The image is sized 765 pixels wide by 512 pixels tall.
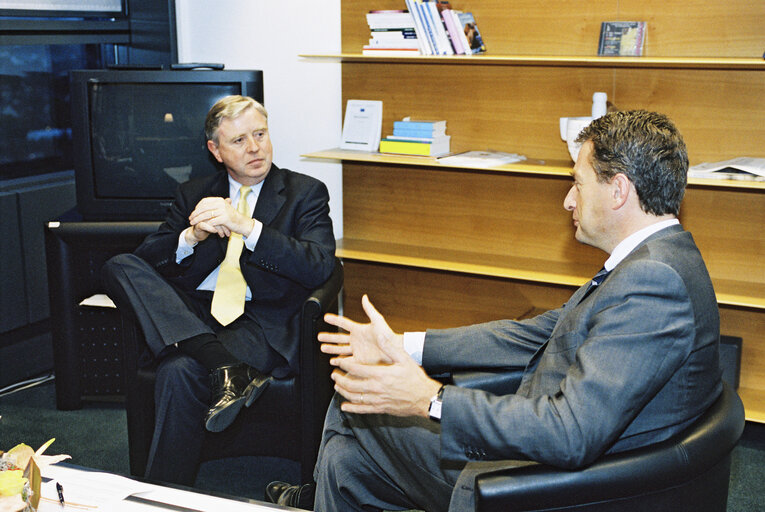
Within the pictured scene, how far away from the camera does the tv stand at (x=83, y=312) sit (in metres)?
3.19

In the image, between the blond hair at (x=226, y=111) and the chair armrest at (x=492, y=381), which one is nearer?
the chair armrest at (x=492, y=381)

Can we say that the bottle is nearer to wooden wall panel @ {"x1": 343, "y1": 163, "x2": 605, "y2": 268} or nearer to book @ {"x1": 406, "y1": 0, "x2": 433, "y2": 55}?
wooden wall panel @ {"x1": 343, "y1": 163, "x2": 605, "y2": 268}

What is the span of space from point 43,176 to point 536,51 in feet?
7.60

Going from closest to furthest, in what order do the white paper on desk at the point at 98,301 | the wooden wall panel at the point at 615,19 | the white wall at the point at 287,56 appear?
1. the wooden wall panel at the point at 615,19
2. the white paper on desk at the point at 98,301
3. the white wall at the point at 287,56

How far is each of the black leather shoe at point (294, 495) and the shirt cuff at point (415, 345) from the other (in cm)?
69

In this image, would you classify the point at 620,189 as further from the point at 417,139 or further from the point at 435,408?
the point at 417,139

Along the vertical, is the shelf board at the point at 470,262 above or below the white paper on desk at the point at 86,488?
above

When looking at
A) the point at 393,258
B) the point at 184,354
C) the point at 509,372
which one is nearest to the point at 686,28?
the point at 393,258

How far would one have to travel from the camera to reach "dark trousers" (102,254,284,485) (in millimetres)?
2447

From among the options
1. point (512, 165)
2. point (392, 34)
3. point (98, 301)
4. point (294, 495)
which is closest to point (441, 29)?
point (392, 34)

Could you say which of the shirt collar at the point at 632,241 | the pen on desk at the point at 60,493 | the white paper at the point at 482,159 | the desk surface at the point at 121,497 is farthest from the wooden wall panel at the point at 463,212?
the pen on desk at the point at 60,493

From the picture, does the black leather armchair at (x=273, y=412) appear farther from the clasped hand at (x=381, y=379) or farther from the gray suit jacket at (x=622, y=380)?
the gray suit jacket at (x=622, y=380)

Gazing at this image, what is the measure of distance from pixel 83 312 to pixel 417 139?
5.22ft

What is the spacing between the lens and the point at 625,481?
1.48 metres
